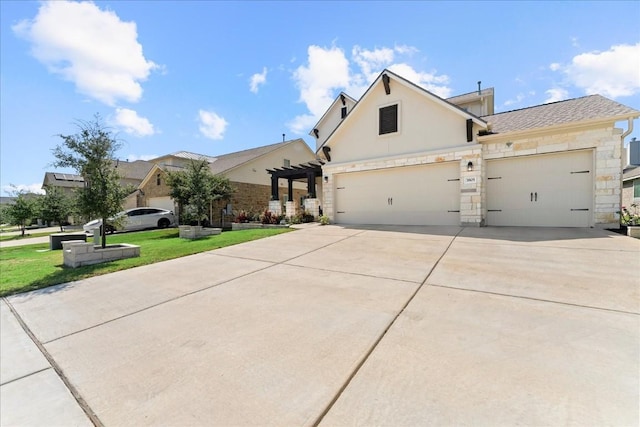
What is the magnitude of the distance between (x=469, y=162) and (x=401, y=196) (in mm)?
2757

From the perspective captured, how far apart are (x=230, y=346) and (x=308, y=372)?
884 mm

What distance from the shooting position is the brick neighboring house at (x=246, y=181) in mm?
18812

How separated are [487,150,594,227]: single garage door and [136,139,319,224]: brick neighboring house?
1388 cm

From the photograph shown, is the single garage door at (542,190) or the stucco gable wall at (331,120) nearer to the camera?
the single garage door at (542,190)

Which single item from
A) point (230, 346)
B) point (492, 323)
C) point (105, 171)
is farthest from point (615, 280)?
point (105, 171)

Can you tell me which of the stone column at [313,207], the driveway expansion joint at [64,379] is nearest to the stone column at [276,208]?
the stone column at [313,207]

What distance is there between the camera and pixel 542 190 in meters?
8.98

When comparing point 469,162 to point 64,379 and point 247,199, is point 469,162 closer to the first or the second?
point 64,379

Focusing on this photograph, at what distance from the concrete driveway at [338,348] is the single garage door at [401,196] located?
5.60 m

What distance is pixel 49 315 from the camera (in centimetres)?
368

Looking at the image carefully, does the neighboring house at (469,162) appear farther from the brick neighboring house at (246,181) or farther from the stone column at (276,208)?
the brick neighboring house at (246,181)

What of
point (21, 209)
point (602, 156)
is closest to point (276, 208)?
point (602, 156)

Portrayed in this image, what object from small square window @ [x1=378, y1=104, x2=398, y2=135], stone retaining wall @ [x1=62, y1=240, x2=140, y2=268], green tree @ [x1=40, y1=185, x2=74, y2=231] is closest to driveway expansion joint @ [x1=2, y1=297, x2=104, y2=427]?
stone retaining wall @ [x1=62, y1=240, x2=140, y2=268]

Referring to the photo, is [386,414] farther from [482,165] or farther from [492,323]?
[482,165]
